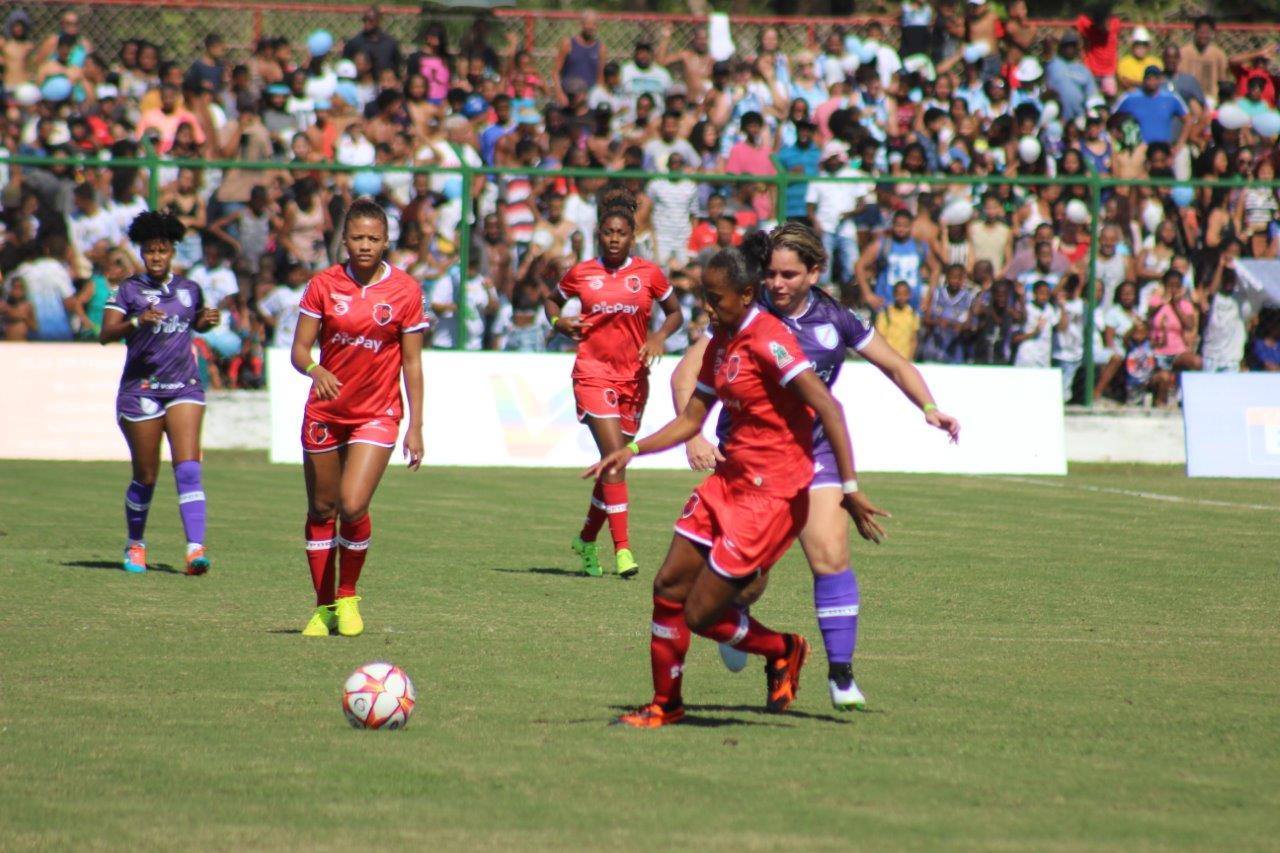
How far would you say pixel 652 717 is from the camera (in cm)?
672

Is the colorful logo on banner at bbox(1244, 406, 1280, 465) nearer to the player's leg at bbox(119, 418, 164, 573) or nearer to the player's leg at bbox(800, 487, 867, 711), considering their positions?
the player's leg at bbox(119, 418, 164, 573)

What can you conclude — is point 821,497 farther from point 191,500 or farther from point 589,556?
point 191,500

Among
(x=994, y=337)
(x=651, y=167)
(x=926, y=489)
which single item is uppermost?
(x=651, y=167)

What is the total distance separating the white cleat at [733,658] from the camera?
737 cm

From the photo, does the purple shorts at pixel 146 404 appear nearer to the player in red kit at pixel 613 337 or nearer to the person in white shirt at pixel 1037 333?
the player in red kit at pixel 613 337

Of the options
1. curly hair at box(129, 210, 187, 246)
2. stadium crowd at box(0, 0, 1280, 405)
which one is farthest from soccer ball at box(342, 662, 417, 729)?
stadium crowd at box(0, 0, 1280, 405)

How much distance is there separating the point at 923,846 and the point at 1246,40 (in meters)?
25.5

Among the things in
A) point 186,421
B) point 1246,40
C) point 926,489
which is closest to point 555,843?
point 186,421

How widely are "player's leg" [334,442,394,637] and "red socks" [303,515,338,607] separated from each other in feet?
0.18

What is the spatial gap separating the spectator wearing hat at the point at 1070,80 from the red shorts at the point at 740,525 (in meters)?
18.7

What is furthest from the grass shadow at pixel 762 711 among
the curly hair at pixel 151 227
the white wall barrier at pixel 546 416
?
the white wall barrier at pixel 546 416

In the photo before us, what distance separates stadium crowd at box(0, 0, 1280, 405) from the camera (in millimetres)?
20203

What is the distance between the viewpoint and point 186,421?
37.8 ft

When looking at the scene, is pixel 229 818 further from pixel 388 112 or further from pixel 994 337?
pixel 388 112
